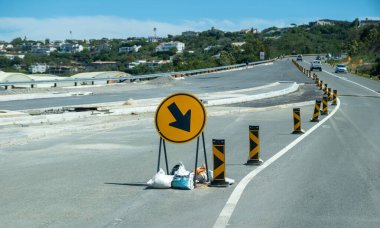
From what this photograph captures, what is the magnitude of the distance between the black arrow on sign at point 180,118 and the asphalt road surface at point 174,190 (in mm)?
1129

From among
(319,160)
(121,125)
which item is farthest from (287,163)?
(121,125)

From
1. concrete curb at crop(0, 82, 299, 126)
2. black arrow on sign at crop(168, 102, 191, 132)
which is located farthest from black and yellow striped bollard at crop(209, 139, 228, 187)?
concrete curb at crop(0, 82, 299, 126)

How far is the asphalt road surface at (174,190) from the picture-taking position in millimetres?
7781

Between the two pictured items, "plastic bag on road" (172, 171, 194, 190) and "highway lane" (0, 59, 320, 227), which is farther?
"plastic bag on road" (172, 171, 194, 190)

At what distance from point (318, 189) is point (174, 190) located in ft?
7.75

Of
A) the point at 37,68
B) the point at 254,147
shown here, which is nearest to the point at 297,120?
the point at 254,147

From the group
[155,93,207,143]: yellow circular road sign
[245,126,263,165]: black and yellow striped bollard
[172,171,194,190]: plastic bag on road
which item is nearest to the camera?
[172,171,194,190]: plastic bag on road

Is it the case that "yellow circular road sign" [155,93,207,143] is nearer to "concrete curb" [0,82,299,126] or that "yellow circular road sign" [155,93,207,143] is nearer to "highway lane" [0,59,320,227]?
"highway lane" [0,59,320,227]

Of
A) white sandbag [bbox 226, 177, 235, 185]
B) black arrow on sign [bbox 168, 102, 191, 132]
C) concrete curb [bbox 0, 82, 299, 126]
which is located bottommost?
concrete curb [bbox 0, 82, 299, 126]

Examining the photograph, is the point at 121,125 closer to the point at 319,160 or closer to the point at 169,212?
the point at 319,160

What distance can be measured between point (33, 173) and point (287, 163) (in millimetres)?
5230

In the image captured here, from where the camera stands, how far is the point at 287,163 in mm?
12664

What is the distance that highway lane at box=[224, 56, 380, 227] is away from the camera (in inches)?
303

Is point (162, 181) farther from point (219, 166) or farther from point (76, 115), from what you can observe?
point (76, 115)
